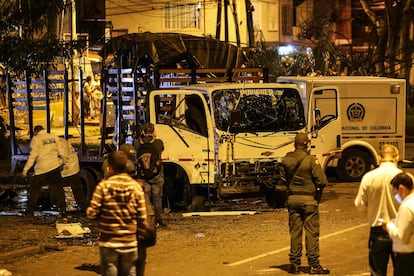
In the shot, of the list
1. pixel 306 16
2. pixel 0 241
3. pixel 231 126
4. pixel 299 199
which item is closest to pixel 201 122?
pixel 231 126

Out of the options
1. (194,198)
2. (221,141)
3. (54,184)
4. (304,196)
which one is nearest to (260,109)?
(221,141)

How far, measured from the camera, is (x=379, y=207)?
886cm

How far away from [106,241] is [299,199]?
3335 mm

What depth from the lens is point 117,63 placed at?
19359 millimetres

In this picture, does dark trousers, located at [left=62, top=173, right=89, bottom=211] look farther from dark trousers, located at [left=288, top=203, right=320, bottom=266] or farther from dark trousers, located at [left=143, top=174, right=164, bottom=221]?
dark trousers, located at [left=288, top=203, right=320, bottom=266]

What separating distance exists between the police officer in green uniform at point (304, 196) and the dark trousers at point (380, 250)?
84.4 inches

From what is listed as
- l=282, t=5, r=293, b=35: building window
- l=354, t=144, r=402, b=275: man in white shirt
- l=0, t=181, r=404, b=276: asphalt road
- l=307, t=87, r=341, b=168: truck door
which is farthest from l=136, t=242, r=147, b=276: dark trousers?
l=282, t=5, r=293, b=35: building window

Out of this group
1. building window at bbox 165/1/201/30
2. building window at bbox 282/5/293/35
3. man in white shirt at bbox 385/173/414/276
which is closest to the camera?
man in white shirt at bbox 385/173/414/276

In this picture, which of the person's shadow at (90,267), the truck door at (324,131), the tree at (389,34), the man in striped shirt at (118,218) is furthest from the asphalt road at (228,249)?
the tree at (389,34)

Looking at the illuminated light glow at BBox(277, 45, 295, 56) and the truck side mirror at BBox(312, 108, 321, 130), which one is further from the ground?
the illuminated light glow at BBox(277, 45, 295, 56)

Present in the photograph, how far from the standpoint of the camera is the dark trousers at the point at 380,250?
870cm

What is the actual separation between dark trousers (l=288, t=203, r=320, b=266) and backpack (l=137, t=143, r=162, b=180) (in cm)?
417

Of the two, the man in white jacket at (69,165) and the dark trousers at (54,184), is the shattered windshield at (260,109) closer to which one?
the man in white jacket at (69,165)

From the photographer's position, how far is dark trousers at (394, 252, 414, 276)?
25.6ft
